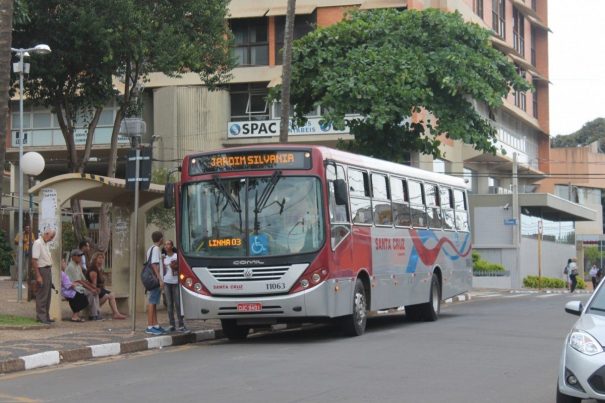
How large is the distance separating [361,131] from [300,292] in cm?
1227

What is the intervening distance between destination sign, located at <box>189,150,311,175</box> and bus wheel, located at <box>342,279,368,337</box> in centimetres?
254

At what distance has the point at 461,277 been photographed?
2334cm

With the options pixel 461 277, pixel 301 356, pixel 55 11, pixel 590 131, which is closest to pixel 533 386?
pixel 301 356

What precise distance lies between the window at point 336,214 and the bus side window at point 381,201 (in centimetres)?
159

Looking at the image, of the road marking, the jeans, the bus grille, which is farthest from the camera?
the jeans

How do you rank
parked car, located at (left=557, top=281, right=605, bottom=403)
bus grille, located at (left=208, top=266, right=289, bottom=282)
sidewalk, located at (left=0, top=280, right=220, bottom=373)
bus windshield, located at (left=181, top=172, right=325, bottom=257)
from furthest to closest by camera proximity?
bus windshield, located at (left=181, top=172, right=325, bottom=257) < bus grille, located at (left=208, top=266, right=289, bottom=282) < sidewalk, located at (left=0, top=280, right=220, bottom=373) < parked car, located at (left=557, top=281, right=605, bottom=403)

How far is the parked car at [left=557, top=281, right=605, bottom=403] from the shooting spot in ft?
25.2

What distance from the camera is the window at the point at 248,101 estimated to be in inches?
1735

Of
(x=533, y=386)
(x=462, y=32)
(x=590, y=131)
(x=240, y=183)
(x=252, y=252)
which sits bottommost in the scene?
(x=533, y=386)

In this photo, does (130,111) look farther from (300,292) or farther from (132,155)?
(300,292)

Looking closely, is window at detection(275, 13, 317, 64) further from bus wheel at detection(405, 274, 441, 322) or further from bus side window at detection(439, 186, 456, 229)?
bus wheel at detection(405, 274, 441, 322)

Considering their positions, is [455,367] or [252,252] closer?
[455,367]

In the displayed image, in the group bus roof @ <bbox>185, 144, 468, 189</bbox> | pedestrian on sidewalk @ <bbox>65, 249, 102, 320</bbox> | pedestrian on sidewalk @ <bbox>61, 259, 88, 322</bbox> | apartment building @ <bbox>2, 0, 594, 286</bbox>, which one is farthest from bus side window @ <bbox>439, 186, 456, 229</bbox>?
apartment building @ <bbox>2, 0, 594, 286</bbox>

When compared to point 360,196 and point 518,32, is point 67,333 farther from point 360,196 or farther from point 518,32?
point 518,32
